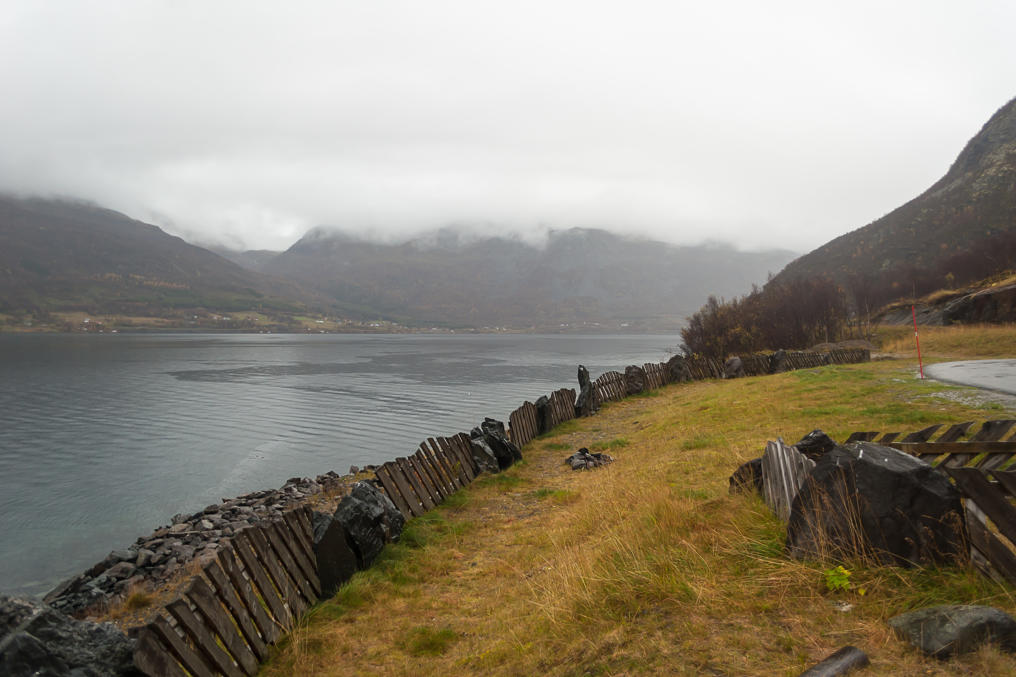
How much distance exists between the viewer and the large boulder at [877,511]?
4.62m

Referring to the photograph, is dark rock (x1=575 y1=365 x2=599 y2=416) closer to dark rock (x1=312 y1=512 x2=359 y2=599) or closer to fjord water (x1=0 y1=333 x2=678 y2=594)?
fjord water (x1=0 y1=333 x2=678 y2=594)

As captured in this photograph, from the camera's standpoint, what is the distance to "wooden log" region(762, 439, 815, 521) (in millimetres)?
5902

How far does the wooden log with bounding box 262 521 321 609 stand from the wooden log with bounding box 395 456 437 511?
10.7 feet

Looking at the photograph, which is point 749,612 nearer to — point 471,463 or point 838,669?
point 838,669

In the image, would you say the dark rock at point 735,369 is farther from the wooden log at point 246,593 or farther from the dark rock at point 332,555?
the wooden log at point 246,593

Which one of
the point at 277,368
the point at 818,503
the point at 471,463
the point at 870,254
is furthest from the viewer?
the point at 870,254

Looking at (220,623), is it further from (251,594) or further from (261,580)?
(261,580)

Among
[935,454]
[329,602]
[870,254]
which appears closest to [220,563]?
[329,602]

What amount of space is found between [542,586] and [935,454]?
4.56m

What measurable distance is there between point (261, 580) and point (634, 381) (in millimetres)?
23405

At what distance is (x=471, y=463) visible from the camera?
43.5 feet

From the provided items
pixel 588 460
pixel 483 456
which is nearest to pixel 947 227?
pixel 588 460

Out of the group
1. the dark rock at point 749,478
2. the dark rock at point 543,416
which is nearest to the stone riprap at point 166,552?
the dark rock at point 543,416

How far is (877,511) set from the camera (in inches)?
192
